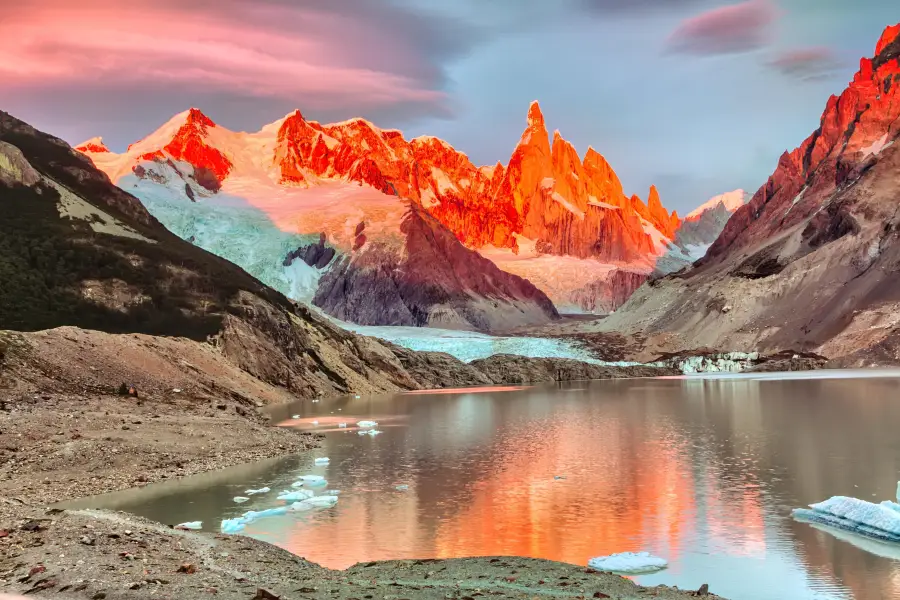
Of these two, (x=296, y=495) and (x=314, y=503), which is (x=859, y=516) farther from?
(x=296, y=495)

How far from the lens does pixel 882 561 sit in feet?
78.8

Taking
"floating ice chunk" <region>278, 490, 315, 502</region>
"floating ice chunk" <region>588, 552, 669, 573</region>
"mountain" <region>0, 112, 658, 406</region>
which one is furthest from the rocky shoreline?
"mountain" <region>0, 112, 658, 406</region>

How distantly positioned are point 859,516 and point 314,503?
810 inches

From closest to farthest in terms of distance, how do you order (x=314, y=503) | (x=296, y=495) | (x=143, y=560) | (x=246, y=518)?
(x=143, y=560)
(x=246, y=518)
(x=314, y=503)
(x=296, y=495)

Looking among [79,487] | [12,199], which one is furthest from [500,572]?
[12,199]

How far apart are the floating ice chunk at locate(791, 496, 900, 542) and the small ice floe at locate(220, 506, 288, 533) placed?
1973cm

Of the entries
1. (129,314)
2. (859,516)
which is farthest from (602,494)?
(129,314)

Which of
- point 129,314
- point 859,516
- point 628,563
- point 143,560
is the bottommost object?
Result: point 628,563

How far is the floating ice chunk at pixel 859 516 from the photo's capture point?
86.4ft

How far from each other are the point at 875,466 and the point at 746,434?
55.6ft

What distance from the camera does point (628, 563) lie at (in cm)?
2380

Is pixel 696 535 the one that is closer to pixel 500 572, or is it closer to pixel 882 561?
pixel 882 561

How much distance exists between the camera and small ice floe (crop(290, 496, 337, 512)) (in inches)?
1304

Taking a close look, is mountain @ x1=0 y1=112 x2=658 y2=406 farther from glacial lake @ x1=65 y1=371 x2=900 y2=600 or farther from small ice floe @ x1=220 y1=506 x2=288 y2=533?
small ice floe @ x1=220 y1=506 x2=288 y2=533
